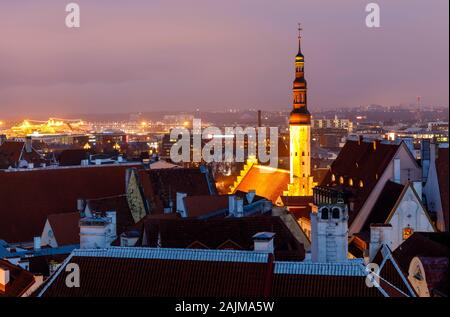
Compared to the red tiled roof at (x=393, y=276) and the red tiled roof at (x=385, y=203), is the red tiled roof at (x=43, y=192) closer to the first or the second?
the red tiled roof at (x=385, y=203)

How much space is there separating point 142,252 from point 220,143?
11113 centimetres

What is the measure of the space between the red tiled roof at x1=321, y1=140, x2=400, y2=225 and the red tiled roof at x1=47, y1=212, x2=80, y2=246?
11725mm

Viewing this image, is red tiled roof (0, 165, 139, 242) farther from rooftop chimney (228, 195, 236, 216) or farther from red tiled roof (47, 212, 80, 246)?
rooftop chimney (228, 195, 236, 216)

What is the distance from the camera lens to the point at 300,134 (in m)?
63.9

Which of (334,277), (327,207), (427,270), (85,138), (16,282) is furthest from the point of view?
(85,138)

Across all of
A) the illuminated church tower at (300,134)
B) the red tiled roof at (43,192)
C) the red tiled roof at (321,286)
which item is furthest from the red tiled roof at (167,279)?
the illuminated church tower at (300,134)

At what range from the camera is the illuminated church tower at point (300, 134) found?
61.9m

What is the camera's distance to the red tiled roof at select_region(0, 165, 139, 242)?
39.0 meters

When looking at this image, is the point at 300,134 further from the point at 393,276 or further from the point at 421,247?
the point at 393,276

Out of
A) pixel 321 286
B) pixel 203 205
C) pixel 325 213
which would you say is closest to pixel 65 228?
pixel 203 205

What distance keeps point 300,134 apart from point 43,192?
2720 centimetres
